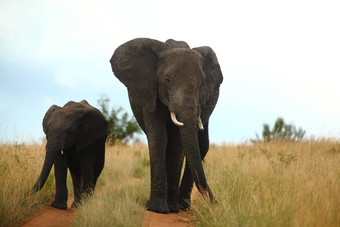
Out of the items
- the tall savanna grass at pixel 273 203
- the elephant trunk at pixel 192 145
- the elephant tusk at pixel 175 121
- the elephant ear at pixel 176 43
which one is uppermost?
the elephant ear at pixel 176 43

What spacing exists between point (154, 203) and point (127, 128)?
2031cm

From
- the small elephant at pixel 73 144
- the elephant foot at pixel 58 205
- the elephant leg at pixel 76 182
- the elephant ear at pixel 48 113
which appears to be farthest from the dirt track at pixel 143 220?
the elephant ear at pixel 48 113

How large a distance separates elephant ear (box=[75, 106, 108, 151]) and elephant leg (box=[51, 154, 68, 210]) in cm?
40

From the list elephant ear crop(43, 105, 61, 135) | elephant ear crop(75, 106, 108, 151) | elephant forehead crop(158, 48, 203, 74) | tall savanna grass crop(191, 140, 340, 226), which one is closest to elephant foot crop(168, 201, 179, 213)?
tall savanna grass crop(191, 140, 340, 226)

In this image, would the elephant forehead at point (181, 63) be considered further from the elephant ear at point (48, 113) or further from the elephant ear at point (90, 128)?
the elephant ear at point (48, 113)

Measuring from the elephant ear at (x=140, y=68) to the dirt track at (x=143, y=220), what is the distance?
1.82 m

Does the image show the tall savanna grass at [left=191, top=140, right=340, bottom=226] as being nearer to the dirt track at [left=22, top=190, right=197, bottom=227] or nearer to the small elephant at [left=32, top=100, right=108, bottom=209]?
the dirt track at [left=22, top=190, right=197, bottom=227]

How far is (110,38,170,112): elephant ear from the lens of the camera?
7715mm

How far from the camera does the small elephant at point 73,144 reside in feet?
28.6

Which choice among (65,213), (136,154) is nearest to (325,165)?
(65,213)

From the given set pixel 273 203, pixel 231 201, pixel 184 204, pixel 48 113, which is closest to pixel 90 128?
pixel 48 113

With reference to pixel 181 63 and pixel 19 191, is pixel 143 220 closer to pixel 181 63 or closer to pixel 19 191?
pixel 181 63

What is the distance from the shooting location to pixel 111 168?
46.2 ft

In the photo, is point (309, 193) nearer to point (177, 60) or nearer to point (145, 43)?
point (177, 60)
